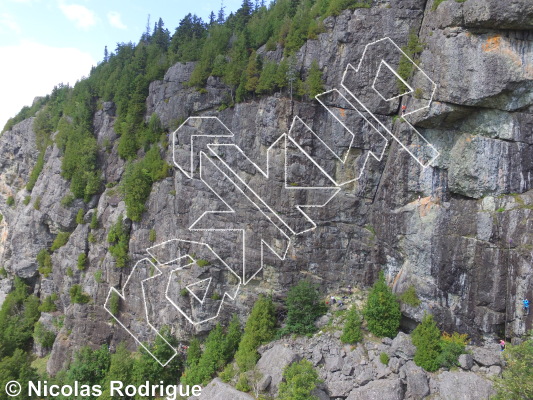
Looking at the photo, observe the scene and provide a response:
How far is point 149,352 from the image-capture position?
73.2ft

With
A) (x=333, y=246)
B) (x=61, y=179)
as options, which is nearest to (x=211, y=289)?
(x=333, y=246)

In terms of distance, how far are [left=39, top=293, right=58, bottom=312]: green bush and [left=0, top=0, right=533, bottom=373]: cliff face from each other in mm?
664

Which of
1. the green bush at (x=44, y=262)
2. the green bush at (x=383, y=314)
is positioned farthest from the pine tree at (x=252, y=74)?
the green bush at (x=44, y=262)

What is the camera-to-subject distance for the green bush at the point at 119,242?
25.3 m

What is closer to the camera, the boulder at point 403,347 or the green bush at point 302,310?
the boulder at point 403,347

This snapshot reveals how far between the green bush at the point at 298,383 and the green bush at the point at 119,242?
1467 centimetres

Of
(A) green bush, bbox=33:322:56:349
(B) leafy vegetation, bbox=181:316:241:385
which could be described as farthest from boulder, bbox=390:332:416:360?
(A) green bush, bbox=33:322:56:349

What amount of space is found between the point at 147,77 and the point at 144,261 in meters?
15.0

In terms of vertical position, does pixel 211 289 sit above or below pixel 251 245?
below

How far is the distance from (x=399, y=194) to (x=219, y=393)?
44.5ft

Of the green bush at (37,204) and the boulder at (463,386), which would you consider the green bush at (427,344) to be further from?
the green bush at (37,204)

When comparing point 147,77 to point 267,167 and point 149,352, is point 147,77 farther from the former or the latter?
point 149,352

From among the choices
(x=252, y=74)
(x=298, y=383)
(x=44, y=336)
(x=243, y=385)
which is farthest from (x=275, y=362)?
(x=44, y=336)

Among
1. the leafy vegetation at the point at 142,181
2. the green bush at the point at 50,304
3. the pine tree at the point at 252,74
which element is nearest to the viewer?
the pine tree at the point at 252,74
